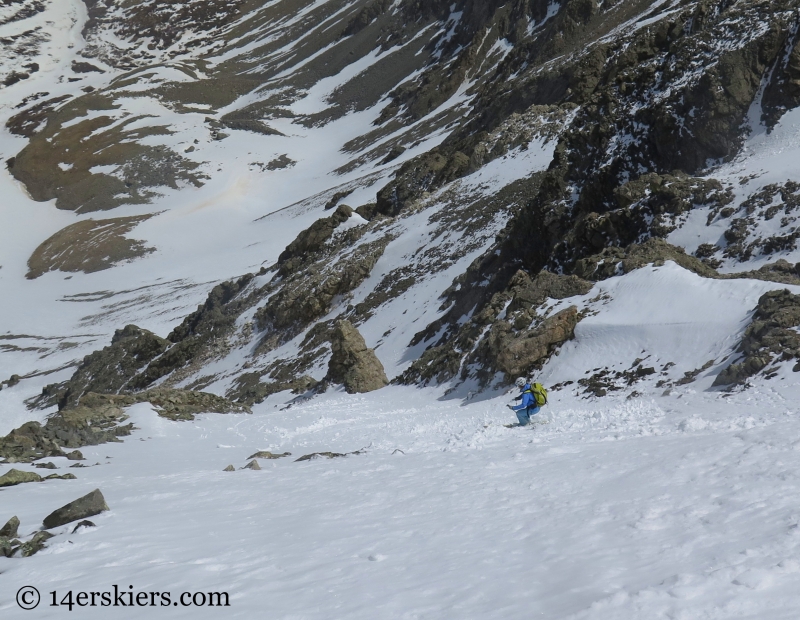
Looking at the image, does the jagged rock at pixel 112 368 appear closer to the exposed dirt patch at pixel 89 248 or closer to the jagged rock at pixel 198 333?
the jagged rock at pixel 198 333

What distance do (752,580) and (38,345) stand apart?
64.9 metres

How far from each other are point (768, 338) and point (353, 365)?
16190mm

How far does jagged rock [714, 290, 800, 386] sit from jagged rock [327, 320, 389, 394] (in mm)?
14822

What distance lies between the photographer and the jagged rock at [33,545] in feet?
21.4

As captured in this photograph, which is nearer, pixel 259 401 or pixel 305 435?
pixel 305 435

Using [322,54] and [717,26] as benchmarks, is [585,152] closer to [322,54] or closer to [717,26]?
[717,26]

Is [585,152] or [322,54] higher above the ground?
[322,54]

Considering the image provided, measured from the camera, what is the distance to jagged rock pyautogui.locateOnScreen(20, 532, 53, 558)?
21.4 feet

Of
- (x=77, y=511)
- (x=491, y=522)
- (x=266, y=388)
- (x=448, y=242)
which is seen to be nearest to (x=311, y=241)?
(x=448, y=242)

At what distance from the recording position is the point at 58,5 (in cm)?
16950

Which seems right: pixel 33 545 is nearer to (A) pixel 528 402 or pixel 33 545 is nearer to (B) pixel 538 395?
(A) pixel 528 402

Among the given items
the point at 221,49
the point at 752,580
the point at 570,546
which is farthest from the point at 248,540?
the point at 221,49

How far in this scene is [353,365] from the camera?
2497 cm

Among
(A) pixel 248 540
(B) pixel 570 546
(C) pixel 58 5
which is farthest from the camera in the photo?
(C) pixel 58 5
